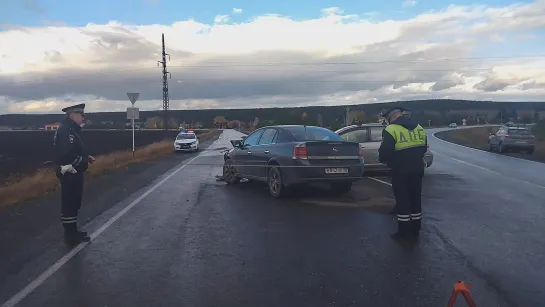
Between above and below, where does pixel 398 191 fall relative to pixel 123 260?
above

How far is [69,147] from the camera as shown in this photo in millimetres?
8078

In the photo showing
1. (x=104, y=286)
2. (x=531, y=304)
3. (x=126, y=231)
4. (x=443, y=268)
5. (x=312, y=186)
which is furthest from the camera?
(x=312, y=186)

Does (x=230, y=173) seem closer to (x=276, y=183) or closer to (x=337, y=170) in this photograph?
(x=276, y=183)

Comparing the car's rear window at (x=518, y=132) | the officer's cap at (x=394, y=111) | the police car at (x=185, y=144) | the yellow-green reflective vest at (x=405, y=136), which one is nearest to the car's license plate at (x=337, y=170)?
the officer's cap at (x=394, y=111)

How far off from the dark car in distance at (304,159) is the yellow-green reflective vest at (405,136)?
3529mm

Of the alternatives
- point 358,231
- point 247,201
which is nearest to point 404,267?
point 358,231

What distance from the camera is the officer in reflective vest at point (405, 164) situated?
782 centimetres

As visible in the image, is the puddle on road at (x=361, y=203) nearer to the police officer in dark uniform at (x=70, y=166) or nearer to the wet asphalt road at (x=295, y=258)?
the wet asphalt road at (x=295, y=258)

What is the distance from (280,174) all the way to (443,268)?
19.5 feet

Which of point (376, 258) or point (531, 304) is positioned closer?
point (531, 304)

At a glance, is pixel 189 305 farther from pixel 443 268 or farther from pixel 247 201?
pixel 247 201

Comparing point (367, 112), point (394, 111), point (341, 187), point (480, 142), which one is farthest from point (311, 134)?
point (367, 112)

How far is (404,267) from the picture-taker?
618 cm

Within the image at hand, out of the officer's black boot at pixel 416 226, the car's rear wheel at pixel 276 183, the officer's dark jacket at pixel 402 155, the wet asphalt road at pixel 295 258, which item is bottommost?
the wet asphalt road at pixel 295 258
